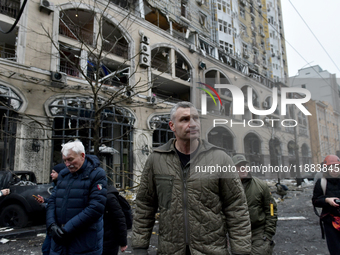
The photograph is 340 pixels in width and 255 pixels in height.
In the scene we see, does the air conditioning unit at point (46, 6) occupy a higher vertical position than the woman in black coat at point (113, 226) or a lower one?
higher

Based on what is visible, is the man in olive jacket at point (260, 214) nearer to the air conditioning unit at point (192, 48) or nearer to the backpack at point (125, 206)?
the backpack at point (125, 206)

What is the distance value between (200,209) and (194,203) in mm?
66

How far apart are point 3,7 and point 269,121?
15.6 metres

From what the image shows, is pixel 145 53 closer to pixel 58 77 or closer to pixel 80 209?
pixel 58 77

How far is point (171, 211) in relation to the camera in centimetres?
193

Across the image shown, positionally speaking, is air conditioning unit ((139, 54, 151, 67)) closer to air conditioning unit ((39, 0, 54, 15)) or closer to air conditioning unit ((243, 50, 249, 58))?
air conditioning unit ((39, 0, 54, 15))

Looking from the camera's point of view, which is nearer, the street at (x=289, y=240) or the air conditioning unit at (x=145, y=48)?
the street at (x=289, y=240)

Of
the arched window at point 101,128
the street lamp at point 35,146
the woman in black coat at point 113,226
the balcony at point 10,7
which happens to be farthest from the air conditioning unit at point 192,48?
the woman in black coat at point 113,226

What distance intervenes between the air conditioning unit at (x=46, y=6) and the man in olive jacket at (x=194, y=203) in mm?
13867

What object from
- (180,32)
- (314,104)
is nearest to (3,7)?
(180,32)

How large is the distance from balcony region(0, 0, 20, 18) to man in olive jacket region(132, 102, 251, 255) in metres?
14.6

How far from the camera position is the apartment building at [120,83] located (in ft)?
6.26

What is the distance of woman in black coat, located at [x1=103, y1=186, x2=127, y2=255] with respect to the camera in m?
3.01

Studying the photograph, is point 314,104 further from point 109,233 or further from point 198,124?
point 109,233
